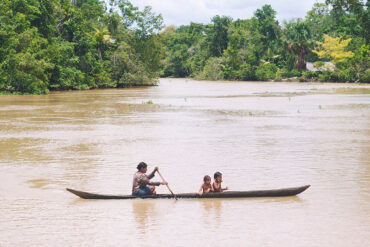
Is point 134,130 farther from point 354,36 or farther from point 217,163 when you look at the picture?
point 354,36

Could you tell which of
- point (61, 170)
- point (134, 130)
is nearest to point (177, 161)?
point (61, 170)

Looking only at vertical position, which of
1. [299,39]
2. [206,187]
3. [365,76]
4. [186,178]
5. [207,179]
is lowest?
[186,178]

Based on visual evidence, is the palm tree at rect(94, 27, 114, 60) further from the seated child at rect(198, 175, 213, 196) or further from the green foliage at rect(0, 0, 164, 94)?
the seated child at rect(198, 175, 213, 196)

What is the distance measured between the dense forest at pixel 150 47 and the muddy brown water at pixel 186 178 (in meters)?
16.2

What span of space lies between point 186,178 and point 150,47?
57.9 metres

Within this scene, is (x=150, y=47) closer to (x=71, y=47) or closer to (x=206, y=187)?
(x=71, y=47)

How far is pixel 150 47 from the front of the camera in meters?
69.0

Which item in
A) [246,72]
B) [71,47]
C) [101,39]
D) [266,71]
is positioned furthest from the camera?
[246,72]

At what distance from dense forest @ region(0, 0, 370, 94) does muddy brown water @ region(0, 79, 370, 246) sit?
1619cm

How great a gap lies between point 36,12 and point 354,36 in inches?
1812

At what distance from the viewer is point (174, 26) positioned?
17000cm

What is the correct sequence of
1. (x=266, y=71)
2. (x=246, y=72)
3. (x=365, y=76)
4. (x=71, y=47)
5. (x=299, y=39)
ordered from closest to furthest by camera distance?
(x=71, y=47) < (x=365, y=76) < (x=299, y=39) < (x=266, y=71) < (x=246, y=72)

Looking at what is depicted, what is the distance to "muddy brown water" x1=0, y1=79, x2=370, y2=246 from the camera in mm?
8086

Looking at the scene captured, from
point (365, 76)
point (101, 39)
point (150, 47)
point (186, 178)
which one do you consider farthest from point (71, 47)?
point (186, 178)
